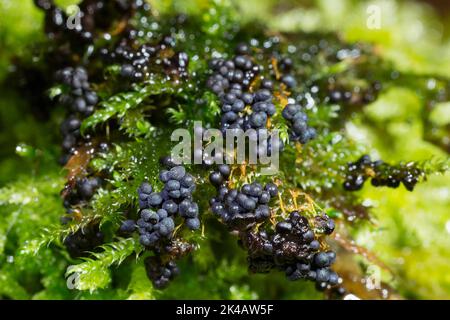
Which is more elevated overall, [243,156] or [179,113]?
[179,113]

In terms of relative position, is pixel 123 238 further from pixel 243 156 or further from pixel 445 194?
pixel 445 194

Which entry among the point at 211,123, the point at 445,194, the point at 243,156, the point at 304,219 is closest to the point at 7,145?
the point at 211,123

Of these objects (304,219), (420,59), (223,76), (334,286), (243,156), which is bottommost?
(334,286)

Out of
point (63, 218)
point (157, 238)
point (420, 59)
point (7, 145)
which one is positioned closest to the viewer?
point (157, 238)

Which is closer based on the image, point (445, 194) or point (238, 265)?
point (238, 265)

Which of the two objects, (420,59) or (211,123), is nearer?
(211,123)

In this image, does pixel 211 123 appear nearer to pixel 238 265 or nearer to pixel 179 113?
pixel 179 113

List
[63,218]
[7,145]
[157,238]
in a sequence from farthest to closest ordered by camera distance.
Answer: [7,145] < [63,218] < [157,238]

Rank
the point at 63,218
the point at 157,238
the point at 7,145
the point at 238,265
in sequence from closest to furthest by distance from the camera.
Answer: the point at 157,238 < the point at 63,218 < the point at 238,265 < the point at 7,145

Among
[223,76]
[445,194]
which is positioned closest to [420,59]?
[445,194]
